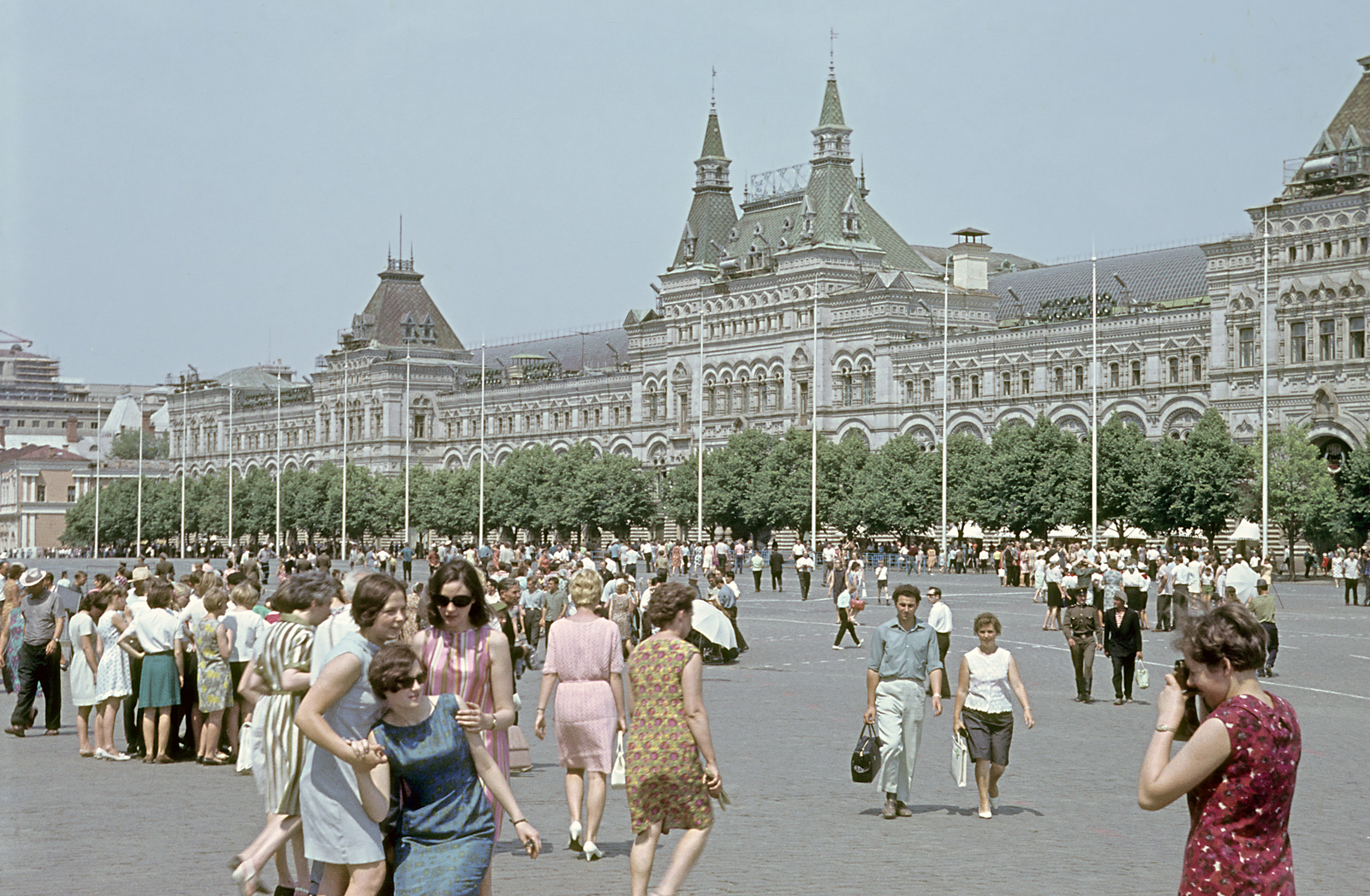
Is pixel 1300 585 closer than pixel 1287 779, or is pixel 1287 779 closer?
pixel 1287 779

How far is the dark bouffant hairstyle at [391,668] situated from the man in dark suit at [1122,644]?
14353mm

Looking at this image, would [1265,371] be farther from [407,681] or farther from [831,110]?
[407,681]

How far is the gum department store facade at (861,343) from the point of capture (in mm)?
63906

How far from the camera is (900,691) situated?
12055mm

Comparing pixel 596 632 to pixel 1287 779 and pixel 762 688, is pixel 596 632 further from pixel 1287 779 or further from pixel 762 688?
pixel 762 688

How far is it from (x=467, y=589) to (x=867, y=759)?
453 centimetres

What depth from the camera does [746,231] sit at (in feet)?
313

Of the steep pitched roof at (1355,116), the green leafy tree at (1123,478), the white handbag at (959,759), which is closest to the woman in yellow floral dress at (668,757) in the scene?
the white handbag at (959,759)

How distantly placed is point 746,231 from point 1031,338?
2289cm

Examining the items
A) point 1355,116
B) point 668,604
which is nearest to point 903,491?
point 1355,116

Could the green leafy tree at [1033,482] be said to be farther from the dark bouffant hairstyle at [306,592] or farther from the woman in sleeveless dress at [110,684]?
the dark bouffant hairstyle at [306,592]

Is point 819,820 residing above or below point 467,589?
below

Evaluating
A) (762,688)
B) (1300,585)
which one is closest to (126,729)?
(762,688)

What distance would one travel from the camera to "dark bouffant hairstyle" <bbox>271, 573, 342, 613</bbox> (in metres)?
9.01
